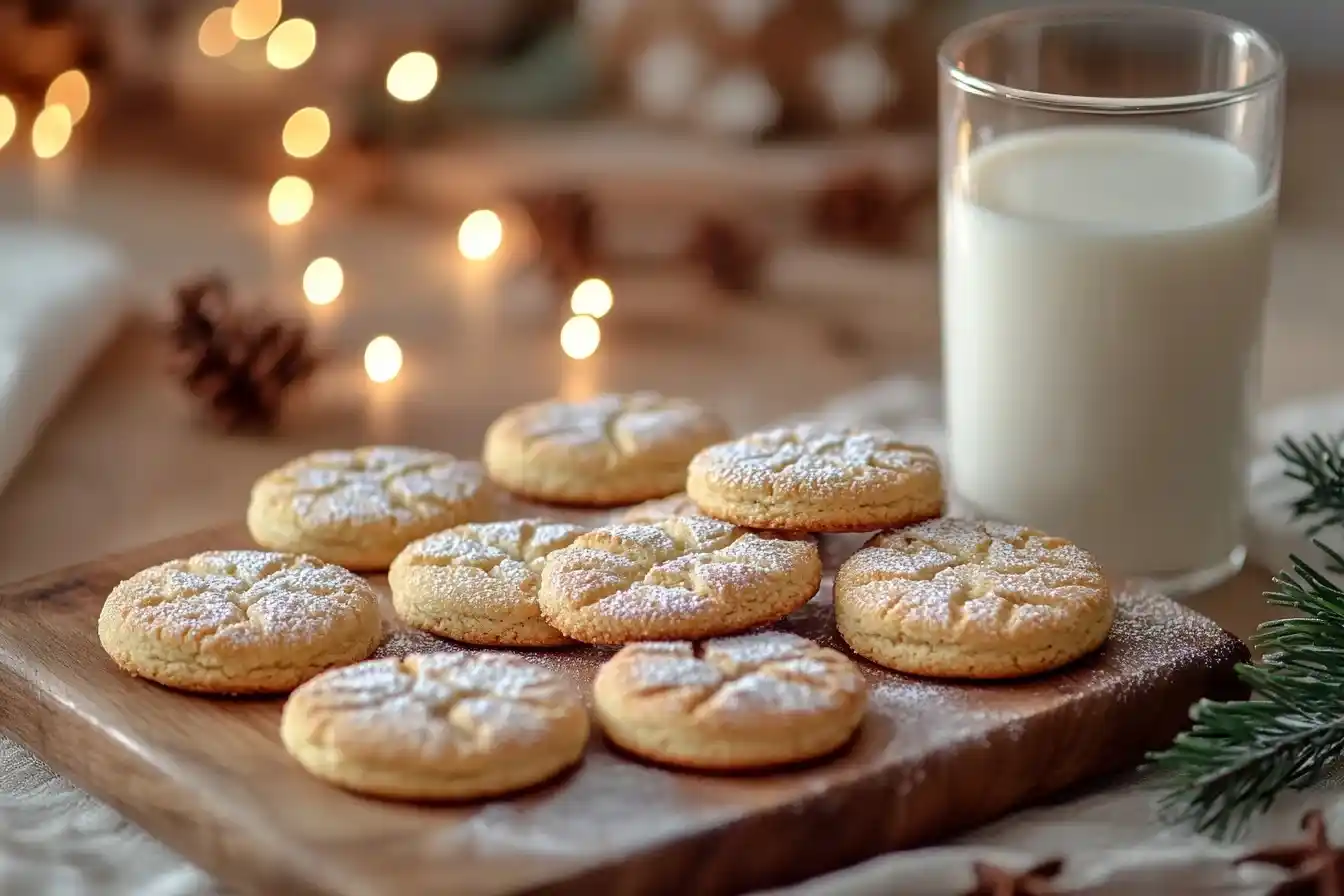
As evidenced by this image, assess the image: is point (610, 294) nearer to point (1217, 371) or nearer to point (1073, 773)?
point (1217, 371)

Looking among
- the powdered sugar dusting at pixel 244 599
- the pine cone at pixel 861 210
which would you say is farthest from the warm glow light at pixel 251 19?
the powdered sugar dusting at pixel 244 599

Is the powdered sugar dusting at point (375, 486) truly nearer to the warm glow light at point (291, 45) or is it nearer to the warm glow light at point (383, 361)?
the warm glow light at point (383, 361)

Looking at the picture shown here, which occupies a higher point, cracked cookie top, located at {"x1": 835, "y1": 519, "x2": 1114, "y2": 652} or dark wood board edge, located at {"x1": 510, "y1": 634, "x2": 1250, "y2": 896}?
cracked cookie top, located at {"x1": 835, "y1": 519, "x2": 1114, "y2": 652}

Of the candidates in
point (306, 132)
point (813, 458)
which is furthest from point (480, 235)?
point (813, 458)

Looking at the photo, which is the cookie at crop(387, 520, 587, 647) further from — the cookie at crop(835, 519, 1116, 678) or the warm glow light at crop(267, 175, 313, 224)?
the warm glow light at crop(267, 175, 313, 224)

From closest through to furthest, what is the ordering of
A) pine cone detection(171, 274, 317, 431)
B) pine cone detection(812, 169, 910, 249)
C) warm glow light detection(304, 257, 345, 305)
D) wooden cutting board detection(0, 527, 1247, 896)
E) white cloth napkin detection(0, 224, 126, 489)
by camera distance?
wooden cutting board detection(0, 527, 1247, 896) < white cloth napkin detection(0, 224, 126, 489) < pine cone detection(171, 274, 317, 431) < warm glow light detection(304, 257, 345, 305) < pine cone detection(812, 169, 910, 249)

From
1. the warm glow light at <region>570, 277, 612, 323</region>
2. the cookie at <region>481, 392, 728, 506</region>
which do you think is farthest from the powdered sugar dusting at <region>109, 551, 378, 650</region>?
the warm glow light at <region>570, 277, 612, 323</region>

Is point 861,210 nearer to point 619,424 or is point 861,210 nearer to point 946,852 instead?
point 619,424
